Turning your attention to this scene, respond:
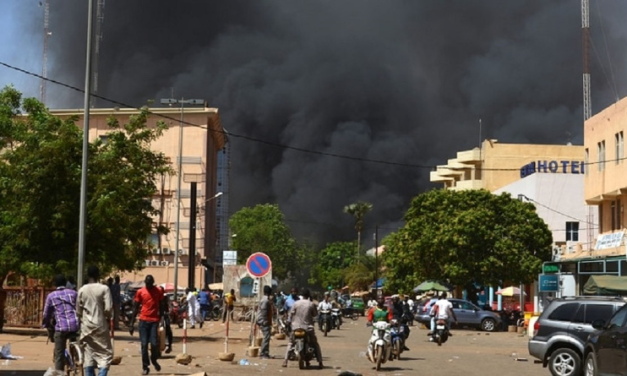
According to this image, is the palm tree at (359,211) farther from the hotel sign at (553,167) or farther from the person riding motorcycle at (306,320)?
the person riding motorcycle at (306,320)

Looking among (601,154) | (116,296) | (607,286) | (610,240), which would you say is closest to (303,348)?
(116,296)

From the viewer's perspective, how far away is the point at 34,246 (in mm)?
33188

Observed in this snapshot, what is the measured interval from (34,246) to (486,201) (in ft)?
133

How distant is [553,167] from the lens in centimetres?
9781

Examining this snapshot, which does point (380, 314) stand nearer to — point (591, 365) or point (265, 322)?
point (265, 322)

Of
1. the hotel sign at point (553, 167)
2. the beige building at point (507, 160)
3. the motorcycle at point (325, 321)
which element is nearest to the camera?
the motorcycle at point (325, 321)

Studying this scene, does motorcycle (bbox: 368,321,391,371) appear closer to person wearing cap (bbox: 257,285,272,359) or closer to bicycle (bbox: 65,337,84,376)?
person wearing cap (bbox: 257,285,272,359)

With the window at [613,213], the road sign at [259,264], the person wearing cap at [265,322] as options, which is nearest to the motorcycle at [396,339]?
the person wearing cap at [265,322]

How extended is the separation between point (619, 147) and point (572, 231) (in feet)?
92.1

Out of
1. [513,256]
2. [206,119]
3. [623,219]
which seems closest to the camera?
[623,219]

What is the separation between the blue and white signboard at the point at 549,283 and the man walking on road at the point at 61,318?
36861mm

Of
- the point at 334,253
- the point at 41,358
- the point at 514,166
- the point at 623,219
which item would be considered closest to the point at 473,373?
the point at 41,358

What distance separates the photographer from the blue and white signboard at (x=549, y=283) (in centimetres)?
5041

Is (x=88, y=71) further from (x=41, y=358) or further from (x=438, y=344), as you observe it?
(x=438, y=344)
